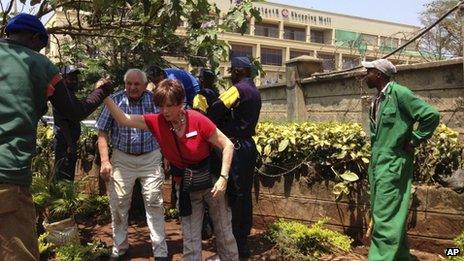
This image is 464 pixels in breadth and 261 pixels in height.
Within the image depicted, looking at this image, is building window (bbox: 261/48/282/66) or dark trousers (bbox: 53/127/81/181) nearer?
dark trousers (bbox: 53/127/81/181)

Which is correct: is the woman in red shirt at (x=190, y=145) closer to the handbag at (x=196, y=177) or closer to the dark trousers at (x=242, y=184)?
the handbag at (x=196, y=177)

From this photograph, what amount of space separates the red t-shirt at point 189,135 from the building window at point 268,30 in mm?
56644

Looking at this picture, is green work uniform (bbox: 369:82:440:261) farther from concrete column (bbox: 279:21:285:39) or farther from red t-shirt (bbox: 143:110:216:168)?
concrete column (bbox: 279:21:285:39)

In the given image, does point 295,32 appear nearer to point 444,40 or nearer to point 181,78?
point 444,40

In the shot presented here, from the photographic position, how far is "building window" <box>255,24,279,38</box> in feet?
195

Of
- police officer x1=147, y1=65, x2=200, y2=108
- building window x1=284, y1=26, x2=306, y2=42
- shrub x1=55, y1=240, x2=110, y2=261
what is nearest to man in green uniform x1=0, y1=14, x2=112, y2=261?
shrub x1=55, y1=240, x2=110, y2=261

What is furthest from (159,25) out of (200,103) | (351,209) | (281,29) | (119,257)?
(281,29)

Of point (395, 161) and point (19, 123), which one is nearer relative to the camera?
point (19, 123)

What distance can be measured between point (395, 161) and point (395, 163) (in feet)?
0.06

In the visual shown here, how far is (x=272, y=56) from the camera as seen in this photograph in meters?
59.0

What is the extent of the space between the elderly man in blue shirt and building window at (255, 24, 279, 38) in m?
55.7

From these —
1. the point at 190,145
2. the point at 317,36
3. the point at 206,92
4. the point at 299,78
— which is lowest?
the point at 190,145

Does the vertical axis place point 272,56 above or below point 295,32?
below

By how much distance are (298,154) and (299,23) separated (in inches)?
2383
